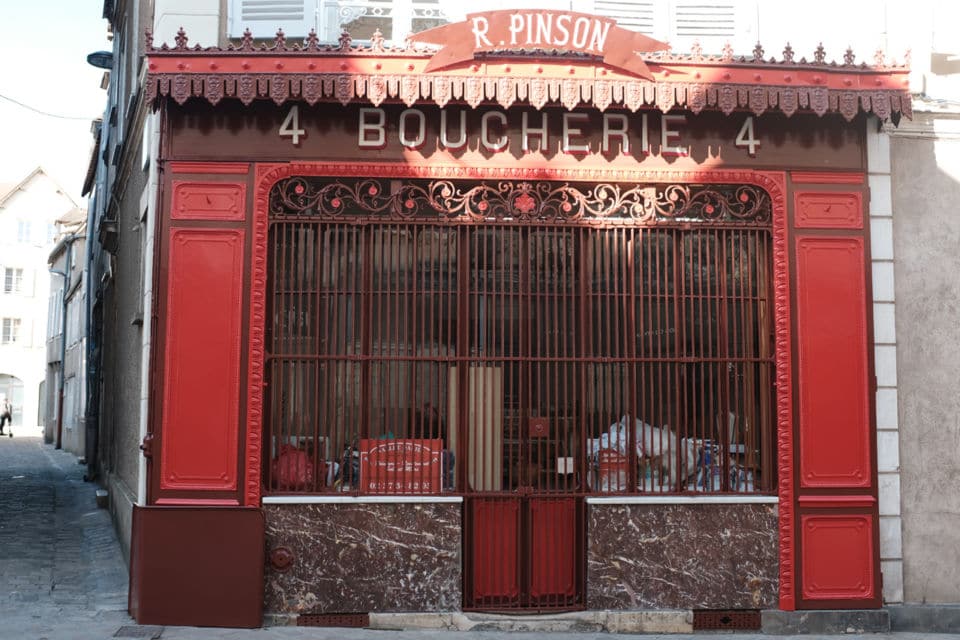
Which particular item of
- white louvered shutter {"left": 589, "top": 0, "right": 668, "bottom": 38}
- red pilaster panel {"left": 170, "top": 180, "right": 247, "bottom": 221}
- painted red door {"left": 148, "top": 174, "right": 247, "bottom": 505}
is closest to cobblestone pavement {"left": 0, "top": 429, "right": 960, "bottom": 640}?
painted red door {"left": 148, "top": 174, "right": 247, "bottom": 505}

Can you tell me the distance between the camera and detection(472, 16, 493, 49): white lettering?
7.55 meters

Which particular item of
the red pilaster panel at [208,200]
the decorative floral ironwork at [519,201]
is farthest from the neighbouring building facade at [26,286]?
the decorative floral ironwork at [519,201]

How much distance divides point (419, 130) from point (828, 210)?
325cm

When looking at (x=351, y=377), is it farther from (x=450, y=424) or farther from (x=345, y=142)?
(x=345, y=142)

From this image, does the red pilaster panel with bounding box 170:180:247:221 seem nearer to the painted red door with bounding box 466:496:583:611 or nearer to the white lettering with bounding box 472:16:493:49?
the white lettering with bounding box 472:16:493:49

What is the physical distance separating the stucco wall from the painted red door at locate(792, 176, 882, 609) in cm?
41

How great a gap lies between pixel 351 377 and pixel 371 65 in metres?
2.34

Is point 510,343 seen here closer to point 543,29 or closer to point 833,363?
point 543,29

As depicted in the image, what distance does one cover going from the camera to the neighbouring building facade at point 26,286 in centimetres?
4562

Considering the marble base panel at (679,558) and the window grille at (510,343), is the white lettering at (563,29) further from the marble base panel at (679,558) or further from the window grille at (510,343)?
the marble base panel at (679,558)

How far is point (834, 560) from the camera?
25.5 ft

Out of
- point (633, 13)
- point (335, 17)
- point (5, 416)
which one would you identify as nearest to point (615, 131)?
Answer: point (633, 13)

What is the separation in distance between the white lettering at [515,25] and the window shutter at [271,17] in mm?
1703

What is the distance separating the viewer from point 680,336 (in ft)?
26.0
